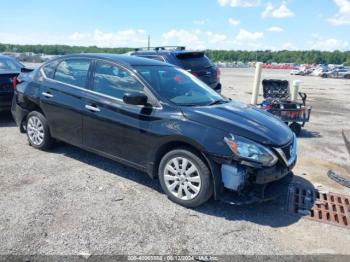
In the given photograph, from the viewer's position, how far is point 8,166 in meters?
5.36

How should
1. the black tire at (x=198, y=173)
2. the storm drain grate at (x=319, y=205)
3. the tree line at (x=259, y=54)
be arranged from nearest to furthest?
the black tire at (x=198, y=173)
the storm drain grate at (x=319, y=205)
the tree line at (x=259, y=54)

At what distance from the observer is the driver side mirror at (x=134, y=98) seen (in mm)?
4395

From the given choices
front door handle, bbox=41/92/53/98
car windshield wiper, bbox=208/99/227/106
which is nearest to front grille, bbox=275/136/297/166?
car windshield wiper, bbox=208/99/227/106

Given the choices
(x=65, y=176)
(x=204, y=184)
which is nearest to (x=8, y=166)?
(x=65, y=176)

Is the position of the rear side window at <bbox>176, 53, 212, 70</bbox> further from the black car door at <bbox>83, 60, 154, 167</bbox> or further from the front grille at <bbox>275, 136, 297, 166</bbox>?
the front grille at <bbox>275, 136, 297, 166</bbox>

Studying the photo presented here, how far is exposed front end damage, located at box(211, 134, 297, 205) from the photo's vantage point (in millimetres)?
3920

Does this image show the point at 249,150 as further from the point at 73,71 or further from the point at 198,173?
the point at 73,71

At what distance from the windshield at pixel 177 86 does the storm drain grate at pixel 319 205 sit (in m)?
1.71

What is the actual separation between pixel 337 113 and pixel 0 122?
34.7 ft

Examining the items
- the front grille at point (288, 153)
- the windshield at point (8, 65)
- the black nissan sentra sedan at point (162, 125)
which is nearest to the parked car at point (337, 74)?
the windshield at point (8, 65)

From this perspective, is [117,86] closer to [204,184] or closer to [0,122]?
[204,184]

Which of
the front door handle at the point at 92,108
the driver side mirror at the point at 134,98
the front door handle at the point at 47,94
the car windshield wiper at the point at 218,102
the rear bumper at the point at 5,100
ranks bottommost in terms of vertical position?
the rear bumper at the point at 5,100

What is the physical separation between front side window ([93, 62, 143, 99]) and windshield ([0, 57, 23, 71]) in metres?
4.21

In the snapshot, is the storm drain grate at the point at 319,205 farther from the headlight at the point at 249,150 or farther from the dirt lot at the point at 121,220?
the headlight at the point at 249,150
